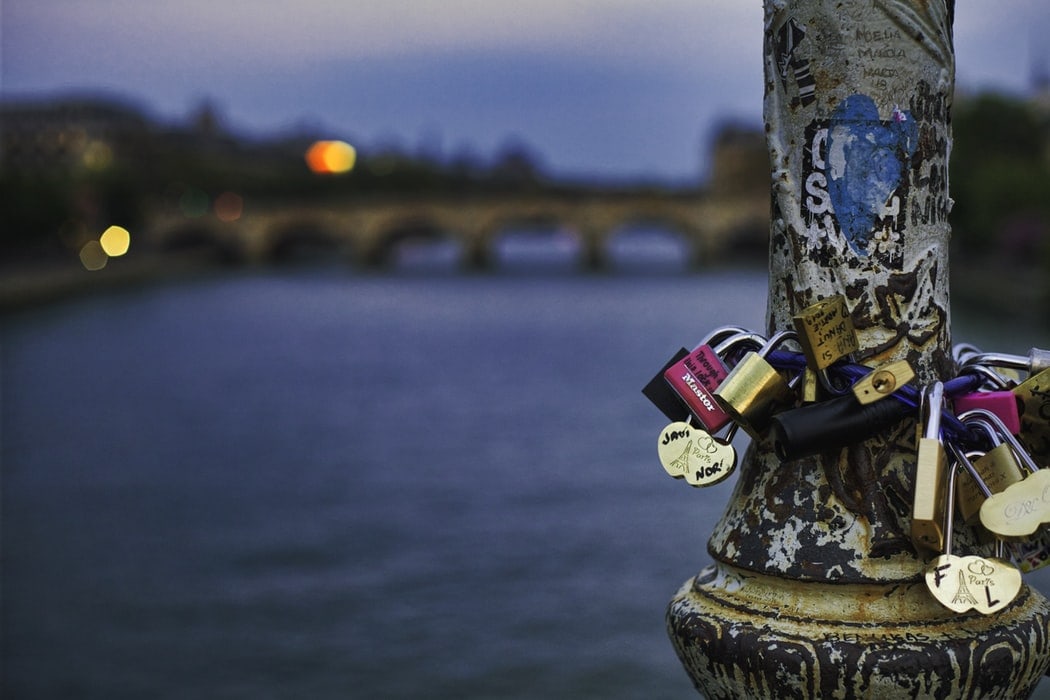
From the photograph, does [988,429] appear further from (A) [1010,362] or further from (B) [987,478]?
(A) [1010,362]

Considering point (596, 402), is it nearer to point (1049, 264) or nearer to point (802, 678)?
point (1049, 264)

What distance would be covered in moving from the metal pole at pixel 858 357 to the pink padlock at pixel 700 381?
7 cm

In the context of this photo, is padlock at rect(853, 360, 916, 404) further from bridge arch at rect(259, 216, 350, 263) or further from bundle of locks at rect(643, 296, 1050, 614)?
bridge arch at rect(259, 216, 350, 263)

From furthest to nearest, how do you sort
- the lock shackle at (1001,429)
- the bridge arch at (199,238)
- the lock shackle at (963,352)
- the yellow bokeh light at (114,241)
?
the bridge arch at (199,238)
the yellow bokeh light at (114,241)
the lock shackle at (963,352)
the lock shackle at (1001,429)

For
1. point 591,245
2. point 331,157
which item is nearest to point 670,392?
point 591,245

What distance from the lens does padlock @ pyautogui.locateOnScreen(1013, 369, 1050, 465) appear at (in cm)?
164

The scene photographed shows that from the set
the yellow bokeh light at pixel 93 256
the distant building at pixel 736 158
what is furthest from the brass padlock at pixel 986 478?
the distant building at pixel 736 158

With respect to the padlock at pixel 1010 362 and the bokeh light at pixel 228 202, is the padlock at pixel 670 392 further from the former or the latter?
the bokeh light at pixel 228 202

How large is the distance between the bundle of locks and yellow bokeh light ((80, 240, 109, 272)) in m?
55.7

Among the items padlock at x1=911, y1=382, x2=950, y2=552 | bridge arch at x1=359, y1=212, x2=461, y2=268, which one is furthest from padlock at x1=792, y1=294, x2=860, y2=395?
bridge arch at x1=359, y1=212, x2=461, y2=268

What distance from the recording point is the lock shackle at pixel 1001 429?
152cm

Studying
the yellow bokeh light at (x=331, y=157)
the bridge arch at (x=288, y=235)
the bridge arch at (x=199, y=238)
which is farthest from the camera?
the yellow bokeh light at (x=331, y=157)

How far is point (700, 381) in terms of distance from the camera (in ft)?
5.38

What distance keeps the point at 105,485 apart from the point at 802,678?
12.8 metres
